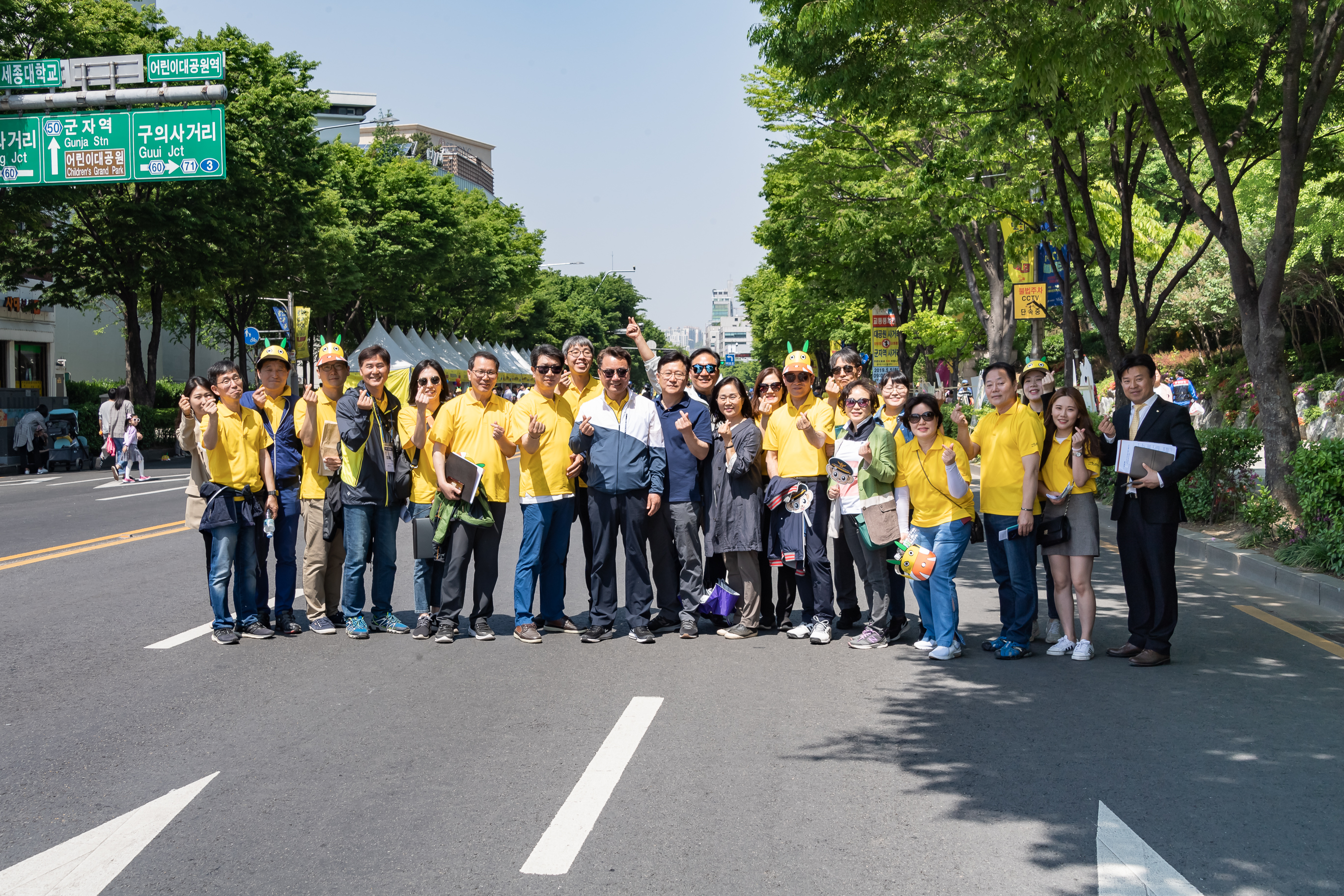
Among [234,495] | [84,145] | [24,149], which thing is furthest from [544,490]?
[24,149]

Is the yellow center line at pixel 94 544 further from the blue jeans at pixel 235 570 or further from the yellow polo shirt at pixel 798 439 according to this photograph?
the yellow polo shirt at pixel 798 439

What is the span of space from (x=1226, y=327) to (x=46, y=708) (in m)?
39.5

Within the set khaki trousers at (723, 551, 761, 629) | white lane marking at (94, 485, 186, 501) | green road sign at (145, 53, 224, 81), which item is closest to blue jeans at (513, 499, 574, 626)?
khaki trousers at (723, 551, 761, 629)

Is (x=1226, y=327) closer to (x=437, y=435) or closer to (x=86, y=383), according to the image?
(x=437, y=435)

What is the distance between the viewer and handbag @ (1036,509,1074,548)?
6930 mm

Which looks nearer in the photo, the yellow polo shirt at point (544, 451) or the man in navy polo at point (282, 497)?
the yellow polo shirt at point (544, 451)

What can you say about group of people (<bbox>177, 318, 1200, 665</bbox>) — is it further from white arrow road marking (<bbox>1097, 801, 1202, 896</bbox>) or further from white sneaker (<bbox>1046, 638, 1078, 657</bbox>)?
white arrow road marking (<bbox>1097, 801, 1202, 896</bbox>)

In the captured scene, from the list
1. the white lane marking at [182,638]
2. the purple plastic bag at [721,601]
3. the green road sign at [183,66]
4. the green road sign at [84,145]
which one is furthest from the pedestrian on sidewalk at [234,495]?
the green road sign at [84,145]

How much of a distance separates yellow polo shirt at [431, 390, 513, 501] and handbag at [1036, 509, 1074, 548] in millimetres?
3339

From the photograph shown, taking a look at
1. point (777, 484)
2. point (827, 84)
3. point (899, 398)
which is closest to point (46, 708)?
point (777, 484)

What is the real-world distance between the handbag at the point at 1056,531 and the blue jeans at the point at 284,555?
469 cm

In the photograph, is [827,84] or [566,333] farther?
[566,333]

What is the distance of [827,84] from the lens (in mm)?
12008

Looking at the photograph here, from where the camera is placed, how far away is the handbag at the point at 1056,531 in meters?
6.93
